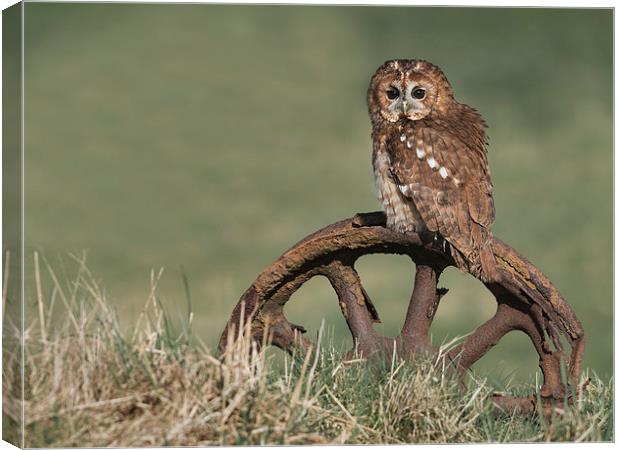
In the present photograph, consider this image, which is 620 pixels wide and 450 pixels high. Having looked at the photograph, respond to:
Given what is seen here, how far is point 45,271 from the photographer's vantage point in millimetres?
5457

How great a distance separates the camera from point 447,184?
5.83 metres

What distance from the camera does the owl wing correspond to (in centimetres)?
576

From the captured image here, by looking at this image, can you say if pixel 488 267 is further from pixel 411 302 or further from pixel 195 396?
pixel 195 396

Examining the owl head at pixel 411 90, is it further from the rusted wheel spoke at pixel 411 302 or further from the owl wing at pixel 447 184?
the rusted wheel spoke at pixel 411 302

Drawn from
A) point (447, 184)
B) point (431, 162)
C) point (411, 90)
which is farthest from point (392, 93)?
point (447, 184)

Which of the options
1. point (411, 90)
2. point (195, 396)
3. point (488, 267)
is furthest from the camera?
point (411, 90)

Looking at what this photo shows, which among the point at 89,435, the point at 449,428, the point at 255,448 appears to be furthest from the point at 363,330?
the point at 89,435

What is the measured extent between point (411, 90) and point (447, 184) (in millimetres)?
569

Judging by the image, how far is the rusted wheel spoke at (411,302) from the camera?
5.87m

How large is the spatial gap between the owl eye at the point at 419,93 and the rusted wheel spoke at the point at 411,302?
0.63 meters

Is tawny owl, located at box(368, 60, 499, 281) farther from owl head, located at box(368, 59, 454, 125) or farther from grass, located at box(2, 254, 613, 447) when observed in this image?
grass, located at box(2, 254, 613, 447)

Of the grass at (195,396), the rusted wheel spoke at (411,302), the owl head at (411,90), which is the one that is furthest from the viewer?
the owl head at (411,90)

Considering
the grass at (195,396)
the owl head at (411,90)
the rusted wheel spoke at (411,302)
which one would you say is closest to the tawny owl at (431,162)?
the owl head at (411,90)

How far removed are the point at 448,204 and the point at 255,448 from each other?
5.05 feet
